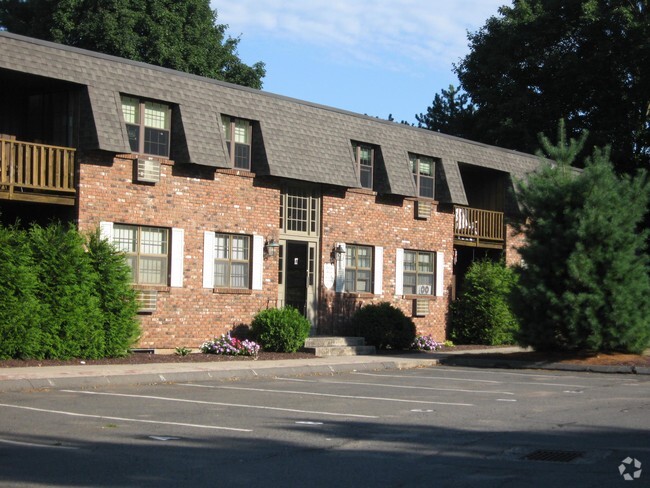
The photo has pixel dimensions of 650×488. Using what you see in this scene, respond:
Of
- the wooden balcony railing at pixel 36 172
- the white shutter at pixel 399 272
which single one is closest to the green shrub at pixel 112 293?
the wooden balcony railing at pixel 36 172

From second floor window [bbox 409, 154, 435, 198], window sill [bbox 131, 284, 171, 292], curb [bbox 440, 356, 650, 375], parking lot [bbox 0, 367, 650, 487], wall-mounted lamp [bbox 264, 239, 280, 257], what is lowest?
curb [bbox 440, 356, 650, 375]

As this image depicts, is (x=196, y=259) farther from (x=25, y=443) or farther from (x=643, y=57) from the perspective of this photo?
(x=643, y=57)

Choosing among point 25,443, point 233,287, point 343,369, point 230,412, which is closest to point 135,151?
point 233,287

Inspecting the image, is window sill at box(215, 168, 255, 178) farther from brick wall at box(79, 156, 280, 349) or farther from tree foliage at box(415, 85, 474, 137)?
tree foliage at box(415, 85, 474, 137)

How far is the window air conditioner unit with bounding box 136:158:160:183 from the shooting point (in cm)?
2106

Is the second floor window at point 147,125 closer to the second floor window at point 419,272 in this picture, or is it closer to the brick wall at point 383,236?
the brick wall at point 383,236

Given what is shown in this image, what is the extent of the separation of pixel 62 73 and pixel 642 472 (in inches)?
598

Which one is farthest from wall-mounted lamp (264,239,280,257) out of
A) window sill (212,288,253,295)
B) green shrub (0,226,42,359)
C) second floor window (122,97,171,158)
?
green shrub (0,226,42,359)

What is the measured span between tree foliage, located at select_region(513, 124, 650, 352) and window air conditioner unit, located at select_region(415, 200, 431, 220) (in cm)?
602

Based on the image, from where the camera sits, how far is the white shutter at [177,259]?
21859mm

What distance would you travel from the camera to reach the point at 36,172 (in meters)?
19.5

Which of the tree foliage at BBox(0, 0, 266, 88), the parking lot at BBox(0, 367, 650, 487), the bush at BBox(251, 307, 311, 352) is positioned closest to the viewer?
the parking lot at BBox(0, 367, 650, 487)

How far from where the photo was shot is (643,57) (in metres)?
43.1

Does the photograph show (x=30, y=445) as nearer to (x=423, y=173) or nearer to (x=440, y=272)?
(x=423, y=173)
